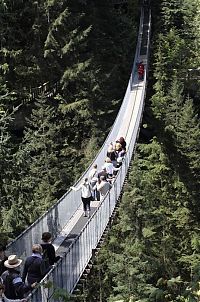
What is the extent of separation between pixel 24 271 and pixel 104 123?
1738 cm

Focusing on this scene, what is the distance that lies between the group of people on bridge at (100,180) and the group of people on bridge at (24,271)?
3.90 m

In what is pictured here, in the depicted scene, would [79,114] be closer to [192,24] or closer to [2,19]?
[2,19]

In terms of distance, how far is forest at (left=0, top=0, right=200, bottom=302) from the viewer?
68.7 feet

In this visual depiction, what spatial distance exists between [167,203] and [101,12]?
9.28 meters

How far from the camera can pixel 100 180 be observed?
11438mm

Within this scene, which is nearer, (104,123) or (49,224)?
(49,224)

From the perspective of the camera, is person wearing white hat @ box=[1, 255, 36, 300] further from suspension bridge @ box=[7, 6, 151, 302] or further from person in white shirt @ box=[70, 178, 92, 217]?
person in white shirt @ box=[70, 178, 92, 217]

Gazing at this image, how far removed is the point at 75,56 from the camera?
23859 mm

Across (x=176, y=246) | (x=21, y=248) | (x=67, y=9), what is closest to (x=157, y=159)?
(x=176, y=246)

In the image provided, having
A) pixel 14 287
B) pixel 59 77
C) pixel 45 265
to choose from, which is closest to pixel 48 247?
pixel 45 265

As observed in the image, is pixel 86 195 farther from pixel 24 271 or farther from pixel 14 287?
pixel 14 287

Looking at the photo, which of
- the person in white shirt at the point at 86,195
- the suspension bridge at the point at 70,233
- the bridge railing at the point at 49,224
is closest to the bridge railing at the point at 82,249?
the suspension bridge at the point at 70,233

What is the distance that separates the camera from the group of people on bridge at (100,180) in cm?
1080

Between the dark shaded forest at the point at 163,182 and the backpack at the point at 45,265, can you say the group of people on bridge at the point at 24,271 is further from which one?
the dark shaded forest at the point at 163,182
